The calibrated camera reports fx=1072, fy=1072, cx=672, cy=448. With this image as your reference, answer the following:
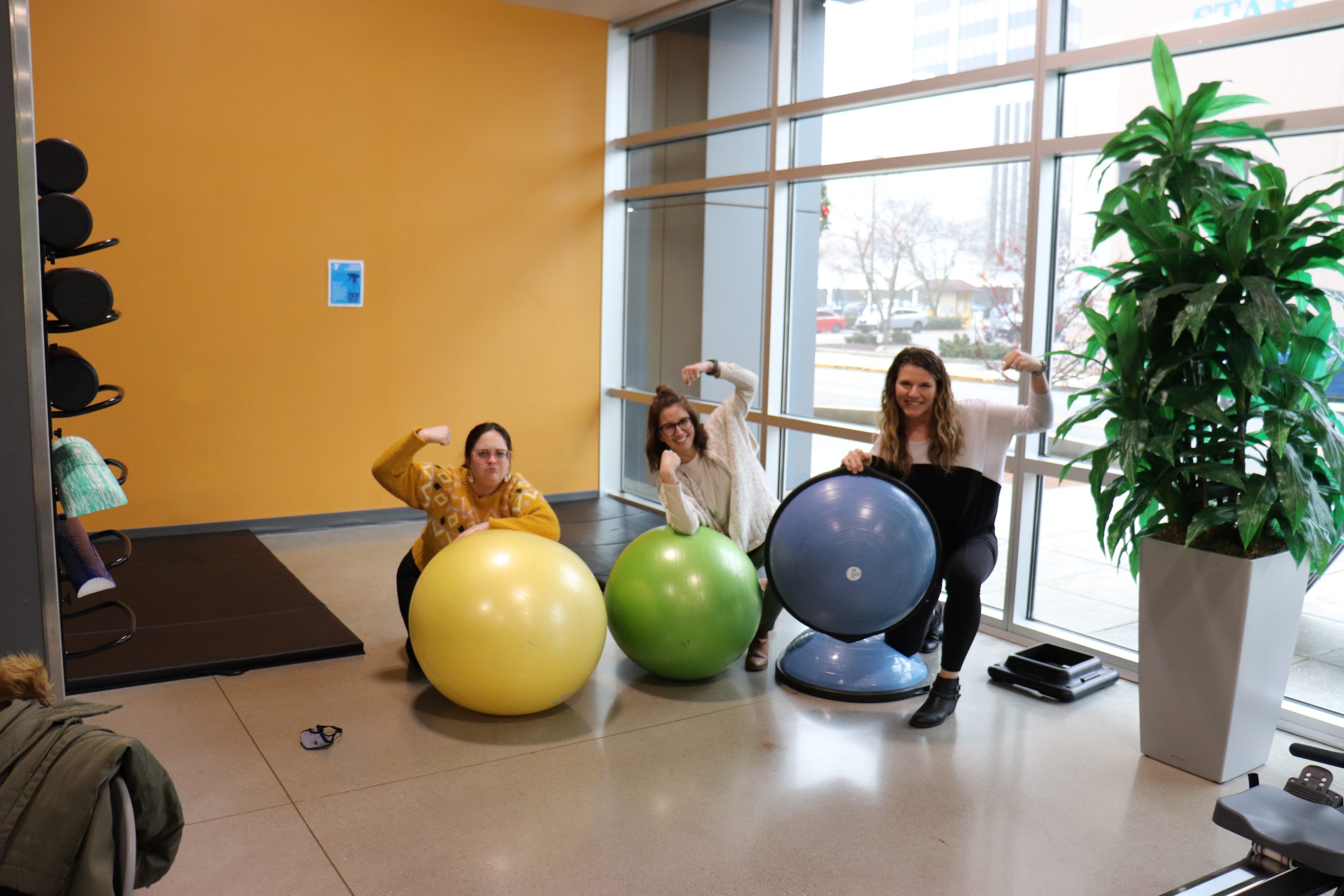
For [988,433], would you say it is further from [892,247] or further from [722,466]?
[892,247]

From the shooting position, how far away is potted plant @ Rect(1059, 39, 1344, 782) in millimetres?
2908

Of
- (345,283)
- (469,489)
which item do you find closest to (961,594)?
(469,489)

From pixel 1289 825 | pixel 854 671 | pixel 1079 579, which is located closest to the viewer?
pixel 1289 825

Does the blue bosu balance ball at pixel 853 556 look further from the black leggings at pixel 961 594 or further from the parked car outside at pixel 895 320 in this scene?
the parked car outside at pixel 895 320

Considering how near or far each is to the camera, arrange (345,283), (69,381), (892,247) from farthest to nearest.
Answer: (345,283)
(892,247)
(69,381)

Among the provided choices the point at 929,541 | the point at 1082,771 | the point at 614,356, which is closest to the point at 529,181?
the point at 614,356

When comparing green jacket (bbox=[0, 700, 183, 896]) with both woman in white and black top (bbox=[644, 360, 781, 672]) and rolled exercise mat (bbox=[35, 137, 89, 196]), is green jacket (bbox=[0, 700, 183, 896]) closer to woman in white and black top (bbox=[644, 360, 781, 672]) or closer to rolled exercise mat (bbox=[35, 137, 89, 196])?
rolled exercise mat (bbox=[35, 137, 89, 196])

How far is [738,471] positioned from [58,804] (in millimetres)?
2786

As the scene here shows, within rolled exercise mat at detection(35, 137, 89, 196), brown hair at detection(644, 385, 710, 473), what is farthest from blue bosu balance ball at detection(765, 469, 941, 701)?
rolled exercise mat at detection(35, 137, 89, 196)

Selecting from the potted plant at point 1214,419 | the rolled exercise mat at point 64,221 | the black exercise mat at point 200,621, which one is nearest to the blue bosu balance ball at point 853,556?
the potted plant at point 1214,419

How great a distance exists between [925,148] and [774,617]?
2.28 meters

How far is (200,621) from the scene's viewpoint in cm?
431

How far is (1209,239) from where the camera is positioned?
10.2 ft

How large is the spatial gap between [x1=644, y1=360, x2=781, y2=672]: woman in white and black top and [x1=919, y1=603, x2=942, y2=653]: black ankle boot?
0.65m
